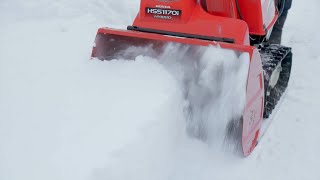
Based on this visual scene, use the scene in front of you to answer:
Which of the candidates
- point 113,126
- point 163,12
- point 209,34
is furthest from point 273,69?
point 113,126

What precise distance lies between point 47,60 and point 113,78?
1113 millimetres

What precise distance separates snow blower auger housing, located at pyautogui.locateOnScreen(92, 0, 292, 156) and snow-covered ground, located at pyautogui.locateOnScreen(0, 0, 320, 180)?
151 mm

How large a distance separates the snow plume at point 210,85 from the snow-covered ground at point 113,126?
0.29 ft

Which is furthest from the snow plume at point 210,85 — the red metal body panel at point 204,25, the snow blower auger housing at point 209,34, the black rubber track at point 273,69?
the black rubber track at point 273,69

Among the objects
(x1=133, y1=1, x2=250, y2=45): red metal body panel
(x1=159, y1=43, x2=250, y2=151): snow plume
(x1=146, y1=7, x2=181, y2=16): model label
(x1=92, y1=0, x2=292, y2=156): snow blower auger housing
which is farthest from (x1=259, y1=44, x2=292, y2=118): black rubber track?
(x1=146, y1=7, x2=181, y2=16): model label

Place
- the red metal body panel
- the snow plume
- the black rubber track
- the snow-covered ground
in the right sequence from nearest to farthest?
the snow-covered ground, the snow plume, the red metal body panel, the black rubber track

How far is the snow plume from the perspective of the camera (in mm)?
2863

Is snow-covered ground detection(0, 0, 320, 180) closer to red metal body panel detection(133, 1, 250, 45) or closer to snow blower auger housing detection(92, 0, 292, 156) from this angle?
snow blower auger housing detection(92, 0, 292, 156)

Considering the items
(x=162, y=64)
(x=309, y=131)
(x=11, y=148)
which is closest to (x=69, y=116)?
(x=11, y=148)

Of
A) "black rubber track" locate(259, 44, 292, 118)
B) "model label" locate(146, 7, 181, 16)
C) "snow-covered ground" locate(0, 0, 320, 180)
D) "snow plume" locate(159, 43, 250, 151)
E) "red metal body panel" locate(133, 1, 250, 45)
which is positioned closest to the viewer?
"snow-covered ground" locate(0, 0, 320, 180)

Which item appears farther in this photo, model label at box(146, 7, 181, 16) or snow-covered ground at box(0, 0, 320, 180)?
model label at box(146, 7, 181, 16)

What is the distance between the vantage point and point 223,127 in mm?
2965

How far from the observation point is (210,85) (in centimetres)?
298

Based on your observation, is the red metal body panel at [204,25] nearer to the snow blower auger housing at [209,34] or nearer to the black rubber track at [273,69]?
the snow blower auger housing at [209,34]
